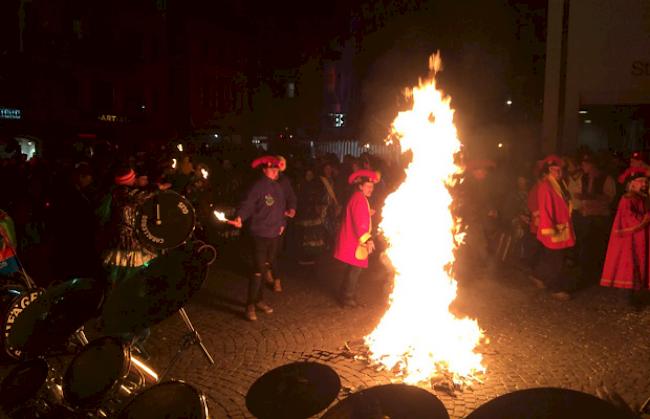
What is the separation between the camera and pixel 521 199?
10.1 meters

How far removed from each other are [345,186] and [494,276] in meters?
3.70

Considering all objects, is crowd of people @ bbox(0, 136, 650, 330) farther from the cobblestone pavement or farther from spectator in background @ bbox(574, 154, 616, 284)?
the cobblestone pavement

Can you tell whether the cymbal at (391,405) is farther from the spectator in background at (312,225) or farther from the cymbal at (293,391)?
the spectator in background at (312,225)

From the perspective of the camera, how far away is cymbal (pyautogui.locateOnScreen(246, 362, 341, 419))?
4188 millimetres

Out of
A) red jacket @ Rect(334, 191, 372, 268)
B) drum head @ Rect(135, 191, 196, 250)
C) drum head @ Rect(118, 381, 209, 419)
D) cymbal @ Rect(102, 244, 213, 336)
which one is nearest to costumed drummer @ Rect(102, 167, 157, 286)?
drum head @ Rect(135, 191, 196, 250)

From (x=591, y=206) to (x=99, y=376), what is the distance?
9124mm

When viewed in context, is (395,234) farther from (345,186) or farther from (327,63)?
(327,63)

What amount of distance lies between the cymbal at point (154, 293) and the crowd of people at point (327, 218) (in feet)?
3.66

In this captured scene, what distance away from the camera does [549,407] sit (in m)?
2.07

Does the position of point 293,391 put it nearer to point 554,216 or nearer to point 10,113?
point 554,216

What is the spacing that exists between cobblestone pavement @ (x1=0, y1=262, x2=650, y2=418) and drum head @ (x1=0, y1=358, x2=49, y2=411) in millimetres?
1520

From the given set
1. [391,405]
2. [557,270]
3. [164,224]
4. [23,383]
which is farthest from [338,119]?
[391,405]

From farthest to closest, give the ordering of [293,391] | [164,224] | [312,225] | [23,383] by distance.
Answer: [312,225], [164,224], [293,391], [23,383]

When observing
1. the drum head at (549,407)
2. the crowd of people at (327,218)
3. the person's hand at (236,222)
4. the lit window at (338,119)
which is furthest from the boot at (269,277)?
the lit window at (338,119)
